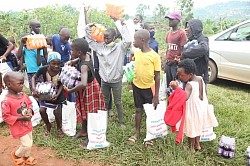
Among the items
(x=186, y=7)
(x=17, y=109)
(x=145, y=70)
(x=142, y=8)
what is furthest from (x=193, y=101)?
(x=142, y=8)

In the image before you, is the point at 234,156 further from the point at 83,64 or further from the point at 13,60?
the point at 13,60

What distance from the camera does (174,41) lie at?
4566 mm

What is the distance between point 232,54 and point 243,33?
513 mm

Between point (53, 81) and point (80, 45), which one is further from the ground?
point (80, 45)

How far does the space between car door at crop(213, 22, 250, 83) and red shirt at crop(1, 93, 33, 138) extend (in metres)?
4.59

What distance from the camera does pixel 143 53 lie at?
139 inches

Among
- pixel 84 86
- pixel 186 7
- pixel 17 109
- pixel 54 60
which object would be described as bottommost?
pixel 17 109

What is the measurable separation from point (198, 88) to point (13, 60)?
3314 mm

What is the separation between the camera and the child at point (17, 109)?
9.68ft

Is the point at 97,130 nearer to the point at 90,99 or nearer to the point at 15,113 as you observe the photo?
the point at 90,99

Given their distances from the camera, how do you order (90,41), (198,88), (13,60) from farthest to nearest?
1. (13,60)
2. (90,41)
3. (198,88)

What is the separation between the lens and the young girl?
3271mm

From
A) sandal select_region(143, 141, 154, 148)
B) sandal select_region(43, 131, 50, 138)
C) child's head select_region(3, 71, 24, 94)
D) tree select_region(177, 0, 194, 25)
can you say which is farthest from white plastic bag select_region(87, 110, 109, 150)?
tree select_region(177, 0, 194, 25)

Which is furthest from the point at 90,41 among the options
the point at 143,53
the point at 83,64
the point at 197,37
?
the point at 197,37
